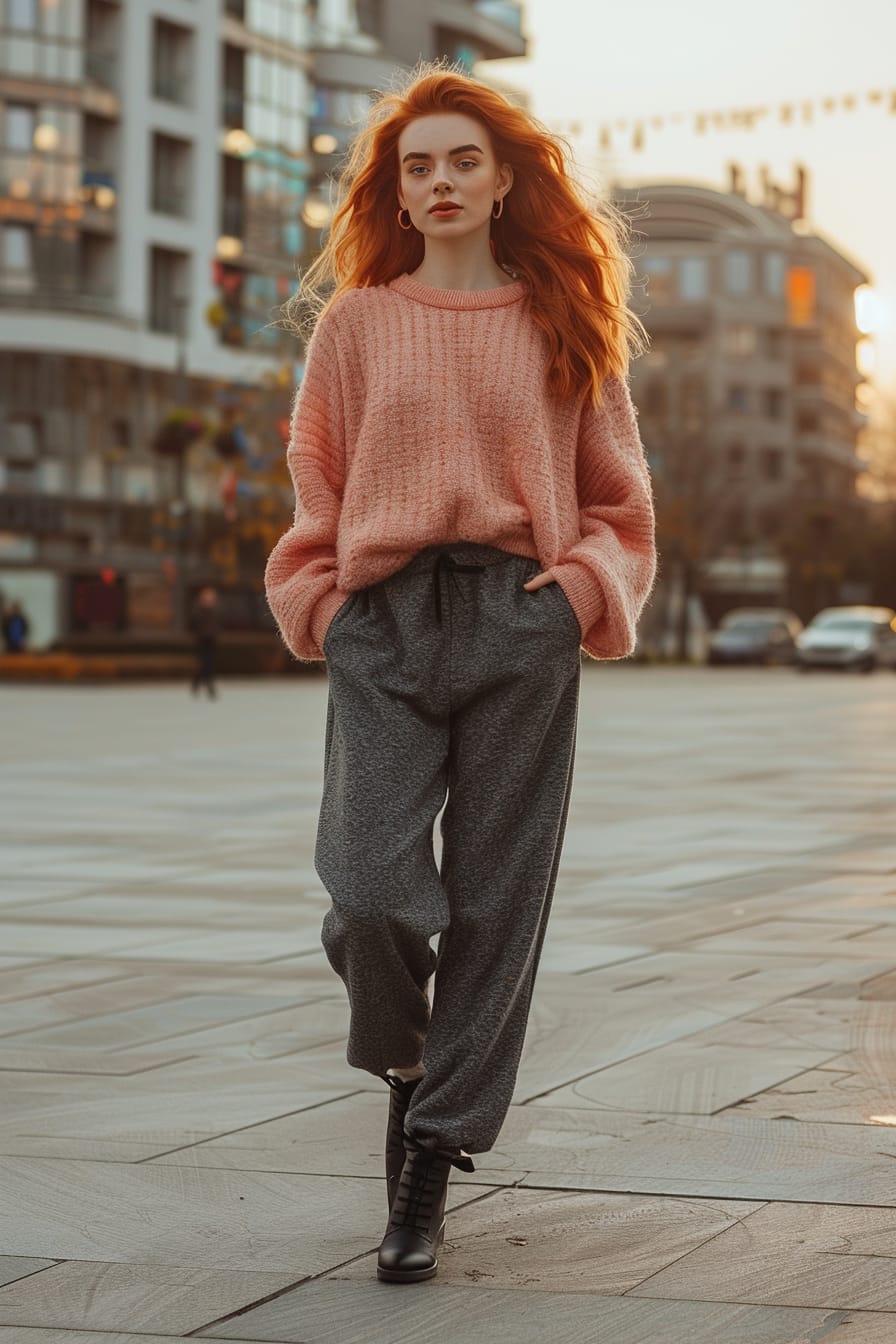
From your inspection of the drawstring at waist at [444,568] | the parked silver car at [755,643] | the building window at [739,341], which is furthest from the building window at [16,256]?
the building window at [739,341]

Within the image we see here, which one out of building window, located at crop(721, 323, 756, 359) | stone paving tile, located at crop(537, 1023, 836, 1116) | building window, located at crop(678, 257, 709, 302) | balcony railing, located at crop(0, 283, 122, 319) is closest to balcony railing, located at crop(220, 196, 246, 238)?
balcony railing, located at crop(0, 283, 122, 319)

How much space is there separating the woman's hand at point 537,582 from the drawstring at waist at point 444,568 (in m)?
0.08

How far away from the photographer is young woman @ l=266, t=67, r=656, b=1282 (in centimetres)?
374

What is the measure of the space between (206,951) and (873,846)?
4562mm

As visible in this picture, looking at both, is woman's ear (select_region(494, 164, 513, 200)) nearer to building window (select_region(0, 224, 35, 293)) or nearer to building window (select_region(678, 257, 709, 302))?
building window (select_region(0, 224, 35, 293))

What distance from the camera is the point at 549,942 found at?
7.59 meters

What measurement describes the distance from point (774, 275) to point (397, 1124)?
10886cm

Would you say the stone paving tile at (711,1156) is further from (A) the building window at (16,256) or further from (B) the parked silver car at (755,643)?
(B) the parked silver car at (755,643)

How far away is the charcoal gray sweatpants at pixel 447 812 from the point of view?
371 cm

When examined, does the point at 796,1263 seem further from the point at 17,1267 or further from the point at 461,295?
the point at 461,295

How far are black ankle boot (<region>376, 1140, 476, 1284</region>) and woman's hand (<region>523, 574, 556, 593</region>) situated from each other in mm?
922

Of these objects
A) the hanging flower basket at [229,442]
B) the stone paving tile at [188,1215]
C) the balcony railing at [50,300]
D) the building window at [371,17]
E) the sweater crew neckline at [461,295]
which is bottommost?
the stone paving tile at [188,1215]

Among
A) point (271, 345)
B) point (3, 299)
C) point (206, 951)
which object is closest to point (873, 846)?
point (206, 951)

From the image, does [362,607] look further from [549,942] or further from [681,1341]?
[549,942]
